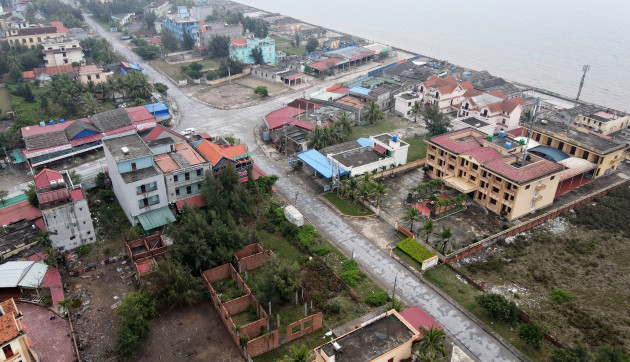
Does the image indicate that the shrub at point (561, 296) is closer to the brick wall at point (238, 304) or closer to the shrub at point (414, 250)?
the shrub at point (414, 250)

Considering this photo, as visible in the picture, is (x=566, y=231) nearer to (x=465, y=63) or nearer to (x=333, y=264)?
(x=333, y=264)

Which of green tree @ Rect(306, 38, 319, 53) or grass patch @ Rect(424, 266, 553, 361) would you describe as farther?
green tree @ Rect(306, 38, 319, 53)

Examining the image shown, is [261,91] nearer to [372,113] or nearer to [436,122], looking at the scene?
[372,113]

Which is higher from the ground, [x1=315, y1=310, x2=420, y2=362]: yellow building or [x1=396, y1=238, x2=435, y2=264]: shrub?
[x1=315, y1=310, x2=420, y2=362]: yellow building

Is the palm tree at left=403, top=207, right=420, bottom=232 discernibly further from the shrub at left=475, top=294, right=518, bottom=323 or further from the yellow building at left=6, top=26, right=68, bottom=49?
the yellow building at left=6, top=26, right=68, bottom=49

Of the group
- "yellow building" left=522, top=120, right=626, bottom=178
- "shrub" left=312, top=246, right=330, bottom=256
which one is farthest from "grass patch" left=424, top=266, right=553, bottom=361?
"yellow building" left=522, top=120, right=626, bottom=178

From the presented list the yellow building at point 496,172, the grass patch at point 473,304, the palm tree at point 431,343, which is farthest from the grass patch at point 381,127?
the palm tree at point 431,343

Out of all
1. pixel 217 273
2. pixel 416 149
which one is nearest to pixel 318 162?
pixel 416 149

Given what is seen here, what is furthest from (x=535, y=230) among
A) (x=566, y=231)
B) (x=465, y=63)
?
(x=465, y=63)
